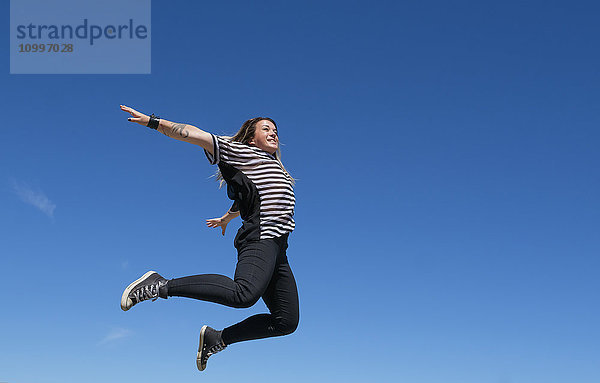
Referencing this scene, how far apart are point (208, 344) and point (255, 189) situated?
182cm

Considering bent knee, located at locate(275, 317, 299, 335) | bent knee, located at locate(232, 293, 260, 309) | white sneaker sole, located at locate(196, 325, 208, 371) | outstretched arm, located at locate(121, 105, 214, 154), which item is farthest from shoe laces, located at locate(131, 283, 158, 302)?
outstretched arm, located at locate(121, 105, 214, 154)

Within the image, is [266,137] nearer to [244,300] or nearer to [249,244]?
[249,244]

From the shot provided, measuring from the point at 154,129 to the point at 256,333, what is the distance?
235cm

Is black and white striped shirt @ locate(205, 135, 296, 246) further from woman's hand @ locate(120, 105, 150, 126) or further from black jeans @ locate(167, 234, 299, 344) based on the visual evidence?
woman's hand @ locate(120, 105, 150, 126)

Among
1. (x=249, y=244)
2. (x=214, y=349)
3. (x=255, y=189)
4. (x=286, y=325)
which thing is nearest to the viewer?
(x=249, y=244)

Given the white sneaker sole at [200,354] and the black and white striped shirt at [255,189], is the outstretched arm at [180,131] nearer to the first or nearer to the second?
the black and white striped shirt at [255,189]

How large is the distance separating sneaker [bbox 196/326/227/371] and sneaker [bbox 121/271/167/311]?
1.03 meters

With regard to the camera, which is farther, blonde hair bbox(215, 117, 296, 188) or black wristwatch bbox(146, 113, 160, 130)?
blonde hair bbox(215, 117, 296, 188)

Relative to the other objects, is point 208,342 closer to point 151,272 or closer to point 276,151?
point 151,272

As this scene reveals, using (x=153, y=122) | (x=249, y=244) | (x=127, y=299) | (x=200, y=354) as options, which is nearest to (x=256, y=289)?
(x=249, y=244)

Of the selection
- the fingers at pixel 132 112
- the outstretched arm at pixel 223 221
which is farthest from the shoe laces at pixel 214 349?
the fingers at pixel 132 112

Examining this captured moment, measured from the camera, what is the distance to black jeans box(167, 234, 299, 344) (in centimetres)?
578

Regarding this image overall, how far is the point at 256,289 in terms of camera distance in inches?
230

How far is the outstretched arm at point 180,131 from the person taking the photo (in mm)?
5840
